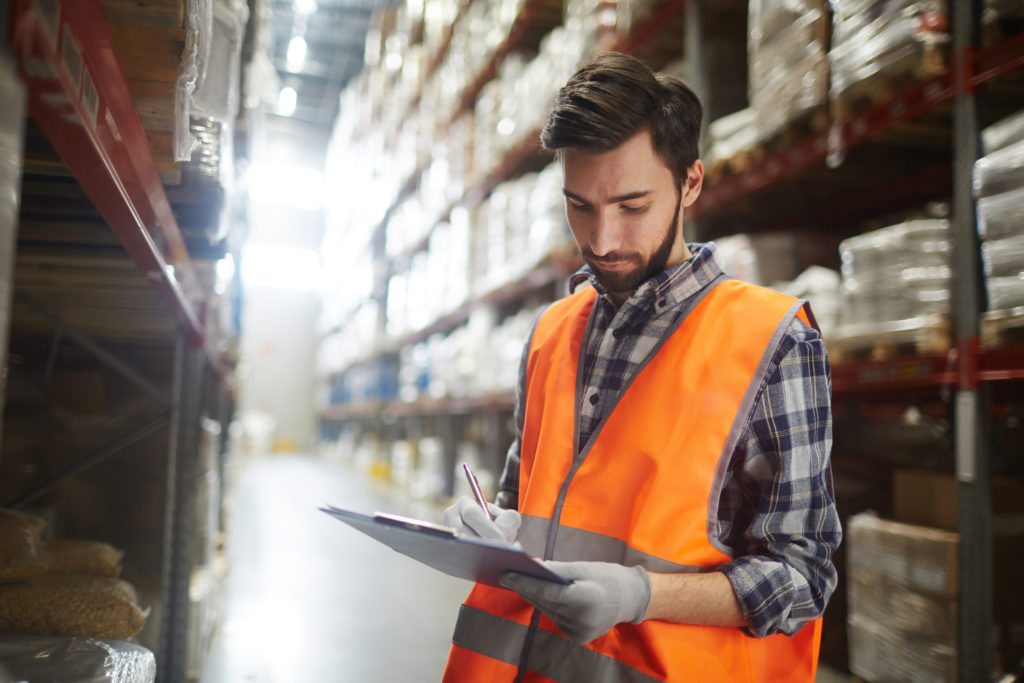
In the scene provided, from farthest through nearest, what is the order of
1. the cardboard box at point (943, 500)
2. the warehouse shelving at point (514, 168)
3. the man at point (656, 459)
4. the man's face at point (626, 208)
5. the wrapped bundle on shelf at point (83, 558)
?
1. the warehouse shelving at point (514, 168)
2. the cardboard box at point (943, 500)
3. the wrapped bundle on shelf at point (83, 558)
4. the man's face at point (626, 208)
5. the man at point (656, 459)

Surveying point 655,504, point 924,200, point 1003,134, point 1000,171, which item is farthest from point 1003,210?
point 655,504

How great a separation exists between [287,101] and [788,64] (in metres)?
19.3

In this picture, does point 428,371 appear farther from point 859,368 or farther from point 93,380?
point 859,368

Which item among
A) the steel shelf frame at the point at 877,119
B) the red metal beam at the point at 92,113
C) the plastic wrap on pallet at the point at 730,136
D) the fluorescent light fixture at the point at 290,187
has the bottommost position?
the red metal beam at the point at 92,113

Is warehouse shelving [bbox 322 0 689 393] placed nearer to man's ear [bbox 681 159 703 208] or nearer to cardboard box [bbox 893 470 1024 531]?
man's ear [bbox 681 159 703 208]

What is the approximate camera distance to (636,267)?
5.18ft

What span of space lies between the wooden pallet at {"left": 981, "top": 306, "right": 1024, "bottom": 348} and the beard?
4.96 ft

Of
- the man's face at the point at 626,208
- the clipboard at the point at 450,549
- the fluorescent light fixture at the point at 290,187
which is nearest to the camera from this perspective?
the clipboard at the point at 450,549

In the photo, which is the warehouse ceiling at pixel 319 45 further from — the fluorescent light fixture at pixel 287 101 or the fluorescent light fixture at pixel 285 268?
the fluorescent light fixture at pixel 285 268

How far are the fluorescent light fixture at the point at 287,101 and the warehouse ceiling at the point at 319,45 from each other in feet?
0.31

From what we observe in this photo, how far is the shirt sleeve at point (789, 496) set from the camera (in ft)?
4.29

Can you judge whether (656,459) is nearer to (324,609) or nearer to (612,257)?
(612,257)

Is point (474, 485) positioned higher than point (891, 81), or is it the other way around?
point (891, 81)

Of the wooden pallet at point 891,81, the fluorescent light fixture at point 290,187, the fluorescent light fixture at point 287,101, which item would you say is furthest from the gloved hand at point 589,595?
the fluorescent light fixture at point 290,187
